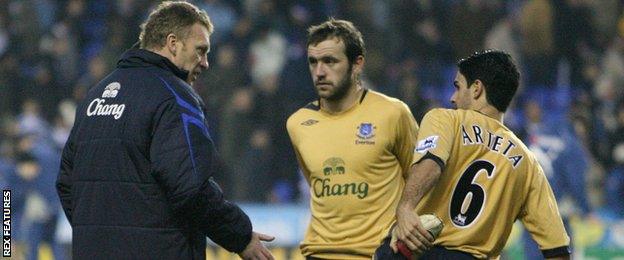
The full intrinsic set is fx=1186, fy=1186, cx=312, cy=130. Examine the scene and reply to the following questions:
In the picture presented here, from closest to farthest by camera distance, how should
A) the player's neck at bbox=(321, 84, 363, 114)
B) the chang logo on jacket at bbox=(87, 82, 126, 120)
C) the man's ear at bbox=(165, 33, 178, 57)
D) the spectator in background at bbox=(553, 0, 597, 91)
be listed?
1. the chang logo on jacket at bbox=(87, 82, 126, 120)
2. the man's ear at bbox=(165, 33, 178, 57)
3. the player's neck at bbox=(321, 84, 363, 114)
4. the spectator in background at bbox=(553, 0, 597, 91)

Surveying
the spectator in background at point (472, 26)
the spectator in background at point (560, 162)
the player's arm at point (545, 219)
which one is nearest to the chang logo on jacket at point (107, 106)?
the player's arm at point (545, 219)

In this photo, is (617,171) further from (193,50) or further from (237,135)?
(193,50)

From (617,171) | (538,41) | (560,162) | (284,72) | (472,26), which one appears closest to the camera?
(560,162)

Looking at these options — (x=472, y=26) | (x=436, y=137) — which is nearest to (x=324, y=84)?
Answer: (x=436, y=137)

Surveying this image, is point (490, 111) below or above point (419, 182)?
above

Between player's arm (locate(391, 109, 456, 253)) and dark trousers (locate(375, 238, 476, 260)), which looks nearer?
player's arm (locate(391, 109, 456, 253))

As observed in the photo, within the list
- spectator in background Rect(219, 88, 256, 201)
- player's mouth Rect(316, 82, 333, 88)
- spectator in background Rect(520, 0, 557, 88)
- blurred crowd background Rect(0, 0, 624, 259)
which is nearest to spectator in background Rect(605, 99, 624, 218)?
blurred crowd background Rect(0, 0, 624, 259)

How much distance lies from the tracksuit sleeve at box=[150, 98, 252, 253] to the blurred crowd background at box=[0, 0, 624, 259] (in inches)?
369

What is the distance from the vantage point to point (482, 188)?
5.20 metres

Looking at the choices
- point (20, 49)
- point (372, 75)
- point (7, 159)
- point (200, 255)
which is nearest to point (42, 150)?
point (7, 159)

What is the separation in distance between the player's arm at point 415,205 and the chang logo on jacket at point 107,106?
127 centimetres

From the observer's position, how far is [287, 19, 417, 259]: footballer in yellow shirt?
6.06 m

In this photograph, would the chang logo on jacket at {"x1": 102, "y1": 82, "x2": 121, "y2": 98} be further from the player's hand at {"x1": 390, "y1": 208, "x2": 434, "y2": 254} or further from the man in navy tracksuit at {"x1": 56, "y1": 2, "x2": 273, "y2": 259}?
the player's hand at {"x1": 390, "y1": 208, "x2": 434, "y2": 254}

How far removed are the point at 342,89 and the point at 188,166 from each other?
154 cm
